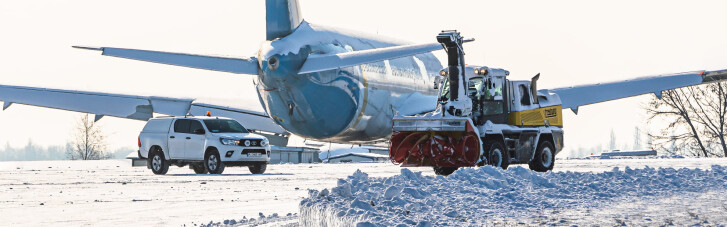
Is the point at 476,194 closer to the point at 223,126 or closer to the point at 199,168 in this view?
the point at 223,126

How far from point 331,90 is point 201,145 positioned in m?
5.27

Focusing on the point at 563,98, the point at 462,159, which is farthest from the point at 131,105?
the point at 462,159

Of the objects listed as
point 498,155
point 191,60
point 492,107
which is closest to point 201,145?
point 191,60

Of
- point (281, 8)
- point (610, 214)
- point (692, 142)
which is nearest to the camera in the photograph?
point (610, 214)

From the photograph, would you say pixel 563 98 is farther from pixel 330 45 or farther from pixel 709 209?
pixel 709 209

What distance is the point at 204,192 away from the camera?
1461cm

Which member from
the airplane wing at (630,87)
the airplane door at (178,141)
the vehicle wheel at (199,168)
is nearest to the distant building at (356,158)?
the airplane wing at (630,87)

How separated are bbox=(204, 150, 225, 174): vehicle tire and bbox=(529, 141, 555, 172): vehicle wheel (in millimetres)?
7690

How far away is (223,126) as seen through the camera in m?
23.8

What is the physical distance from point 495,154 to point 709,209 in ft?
32.0

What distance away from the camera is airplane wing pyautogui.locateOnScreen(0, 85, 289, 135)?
2927 centimetres

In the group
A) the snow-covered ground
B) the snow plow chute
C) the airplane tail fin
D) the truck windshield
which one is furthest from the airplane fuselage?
the snow-covered ground

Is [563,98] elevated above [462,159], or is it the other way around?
[563,98]

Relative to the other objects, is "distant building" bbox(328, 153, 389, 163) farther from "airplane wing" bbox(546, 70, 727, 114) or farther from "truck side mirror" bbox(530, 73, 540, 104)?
"truck side mirror" bbox(530, 73, 540, 104)
